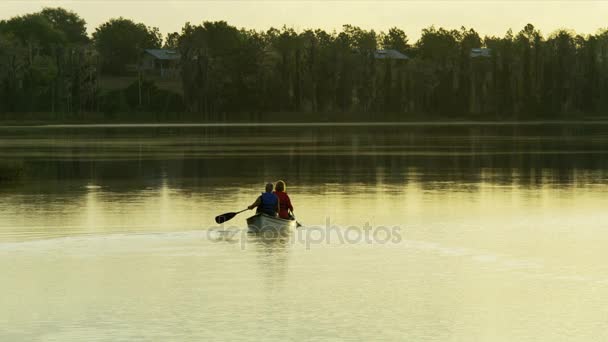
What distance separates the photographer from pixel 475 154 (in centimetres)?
7381

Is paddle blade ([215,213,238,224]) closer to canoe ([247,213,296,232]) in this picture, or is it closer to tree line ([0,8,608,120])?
canoe ([247,213,296,232])

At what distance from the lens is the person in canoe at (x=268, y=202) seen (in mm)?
28859

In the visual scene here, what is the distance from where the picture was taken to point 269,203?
1146 inches

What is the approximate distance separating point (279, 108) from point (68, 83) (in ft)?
110

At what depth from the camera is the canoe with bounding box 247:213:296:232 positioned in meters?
29.3

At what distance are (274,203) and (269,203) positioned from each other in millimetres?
127

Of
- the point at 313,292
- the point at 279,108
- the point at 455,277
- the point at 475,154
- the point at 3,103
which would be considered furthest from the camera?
the point at 279,108

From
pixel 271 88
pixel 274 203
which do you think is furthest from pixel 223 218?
pixel 271 88

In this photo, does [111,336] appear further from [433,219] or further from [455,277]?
[433,219]

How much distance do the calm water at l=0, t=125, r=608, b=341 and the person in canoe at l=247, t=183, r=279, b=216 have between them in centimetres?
84

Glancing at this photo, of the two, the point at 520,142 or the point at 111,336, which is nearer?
the point at 111,336

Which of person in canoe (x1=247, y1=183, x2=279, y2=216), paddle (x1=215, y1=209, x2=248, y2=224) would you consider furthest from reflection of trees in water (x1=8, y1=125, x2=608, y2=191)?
person in canoe (x1=247, y1=183, x2=279, y2=216)

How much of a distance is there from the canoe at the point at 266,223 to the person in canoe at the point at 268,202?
197 mm

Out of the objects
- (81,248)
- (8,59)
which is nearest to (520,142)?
(81,248)
